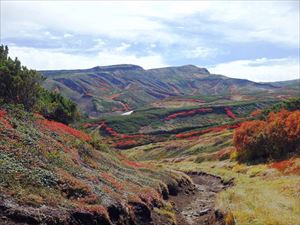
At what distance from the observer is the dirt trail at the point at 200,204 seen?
33.6 metres

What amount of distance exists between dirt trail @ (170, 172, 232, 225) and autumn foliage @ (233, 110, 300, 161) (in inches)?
380

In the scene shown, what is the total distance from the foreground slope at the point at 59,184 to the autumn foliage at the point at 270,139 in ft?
99.4

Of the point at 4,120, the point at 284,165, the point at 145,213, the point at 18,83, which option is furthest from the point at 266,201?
the point at 18,83

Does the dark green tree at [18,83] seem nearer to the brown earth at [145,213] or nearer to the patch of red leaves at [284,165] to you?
the brown earth at [145,213]

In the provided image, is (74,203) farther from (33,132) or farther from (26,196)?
(33,132)

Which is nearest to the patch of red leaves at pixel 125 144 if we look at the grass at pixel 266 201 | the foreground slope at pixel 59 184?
the grass at pixel 266 201

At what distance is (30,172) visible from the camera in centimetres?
2527

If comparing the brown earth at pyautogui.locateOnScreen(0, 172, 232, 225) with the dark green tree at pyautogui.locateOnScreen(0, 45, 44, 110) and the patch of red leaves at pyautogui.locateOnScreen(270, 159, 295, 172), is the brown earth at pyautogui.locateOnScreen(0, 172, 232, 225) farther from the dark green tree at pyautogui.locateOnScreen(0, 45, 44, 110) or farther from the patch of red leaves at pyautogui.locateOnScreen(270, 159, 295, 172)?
the dark green tree at pyautogui.locateOnScreen(0, 45, 44, 110)

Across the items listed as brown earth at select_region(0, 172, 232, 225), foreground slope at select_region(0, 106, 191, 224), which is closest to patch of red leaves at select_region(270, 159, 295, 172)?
brown earth at select_region(0, 172, 232, 225)

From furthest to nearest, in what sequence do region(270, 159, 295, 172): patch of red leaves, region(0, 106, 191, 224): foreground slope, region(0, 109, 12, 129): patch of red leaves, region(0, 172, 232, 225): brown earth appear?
region(270, 159, 295, 172): patch of red leaves → region(0, 109, 12, 129): patch of red leaves → region(0, 106, 191, 224): foreground slope → region(0, 172, 232, 225): brown earth

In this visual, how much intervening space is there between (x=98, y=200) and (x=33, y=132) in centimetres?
1114

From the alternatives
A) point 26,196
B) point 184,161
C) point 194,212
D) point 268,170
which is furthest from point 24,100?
point 184,161

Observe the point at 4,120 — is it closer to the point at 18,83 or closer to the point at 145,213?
the point at 145,213

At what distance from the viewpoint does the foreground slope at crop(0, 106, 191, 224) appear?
845 inches
